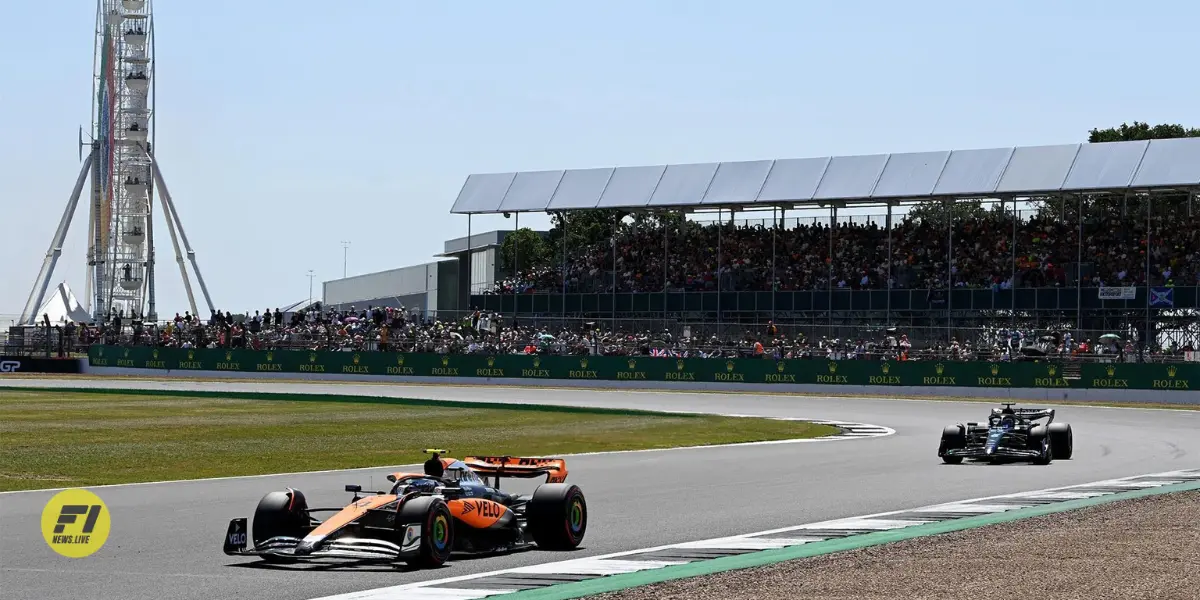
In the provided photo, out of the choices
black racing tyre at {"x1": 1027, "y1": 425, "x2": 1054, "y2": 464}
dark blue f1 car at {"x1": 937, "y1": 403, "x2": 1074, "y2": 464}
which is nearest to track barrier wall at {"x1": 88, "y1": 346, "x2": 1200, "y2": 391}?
dark blue f1 car at {"x1": 937, "y1": 403, "x2": 1074, "y2": 464}

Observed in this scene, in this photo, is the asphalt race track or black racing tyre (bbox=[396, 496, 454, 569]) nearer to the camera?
the asphalt race track

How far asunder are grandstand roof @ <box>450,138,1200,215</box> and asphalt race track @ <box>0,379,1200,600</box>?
22.8 meters

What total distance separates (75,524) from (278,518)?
2891 mm

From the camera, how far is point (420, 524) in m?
10.2

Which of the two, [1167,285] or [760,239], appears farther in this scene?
[760,239]

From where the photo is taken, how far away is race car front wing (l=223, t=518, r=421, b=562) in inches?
393

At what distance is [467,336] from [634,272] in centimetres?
921

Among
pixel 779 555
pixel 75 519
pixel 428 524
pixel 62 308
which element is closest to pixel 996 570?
pixel 779 555

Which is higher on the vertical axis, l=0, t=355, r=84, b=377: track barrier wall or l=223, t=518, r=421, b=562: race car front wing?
l=0, t=355, r=84, b=377: track barrier wall

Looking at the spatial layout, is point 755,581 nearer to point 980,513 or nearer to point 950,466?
point 980,513

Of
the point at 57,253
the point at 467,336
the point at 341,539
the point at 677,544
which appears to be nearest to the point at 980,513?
the point at 677,544

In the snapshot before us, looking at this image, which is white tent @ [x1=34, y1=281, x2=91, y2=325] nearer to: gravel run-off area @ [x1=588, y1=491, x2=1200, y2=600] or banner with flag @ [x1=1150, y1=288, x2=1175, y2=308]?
banner with flag @ [x1=1150, y1=288, x2=1175, y2=308]

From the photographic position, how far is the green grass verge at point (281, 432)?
65.8ft

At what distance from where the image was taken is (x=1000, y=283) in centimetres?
5506
